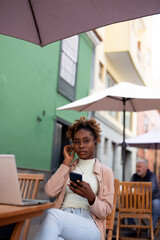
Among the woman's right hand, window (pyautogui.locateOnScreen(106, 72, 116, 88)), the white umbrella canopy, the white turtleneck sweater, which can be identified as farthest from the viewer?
window (pyautogui.locateOnScreen(106, 72, 116, 88))

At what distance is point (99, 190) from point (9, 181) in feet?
4.60

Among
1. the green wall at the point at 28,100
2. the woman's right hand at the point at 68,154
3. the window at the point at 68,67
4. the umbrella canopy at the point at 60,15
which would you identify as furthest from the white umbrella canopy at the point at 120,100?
the window at the point at 68,67

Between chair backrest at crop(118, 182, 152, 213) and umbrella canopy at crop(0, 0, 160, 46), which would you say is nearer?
umbrella canopy at crop(0, 0, 160, 46)

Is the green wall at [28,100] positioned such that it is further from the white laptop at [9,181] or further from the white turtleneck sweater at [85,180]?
the white laptop at [9,181]

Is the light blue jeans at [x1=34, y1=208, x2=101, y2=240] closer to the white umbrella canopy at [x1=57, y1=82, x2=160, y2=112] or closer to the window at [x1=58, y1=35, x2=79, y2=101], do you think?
the white umbrella canopy at [x1=57, y1=82, x2=160, y2=112]

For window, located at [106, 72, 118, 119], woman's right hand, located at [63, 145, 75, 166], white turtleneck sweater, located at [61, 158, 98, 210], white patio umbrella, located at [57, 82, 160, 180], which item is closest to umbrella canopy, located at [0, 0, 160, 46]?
woman's right hand, located at [63, 145, 75, 166]

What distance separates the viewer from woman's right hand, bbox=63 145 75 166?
3.29 metres

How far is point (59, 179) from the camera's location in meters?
3.16

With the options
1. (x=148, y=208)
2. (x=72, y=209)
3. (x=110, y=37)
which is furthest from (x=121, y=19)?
(x=110, y=37)

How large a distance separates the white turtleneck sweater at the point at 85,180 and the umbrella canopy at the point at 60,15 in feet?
4.79

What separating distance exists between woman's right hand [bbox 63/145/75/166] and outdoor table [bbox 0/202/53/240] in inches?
48.3

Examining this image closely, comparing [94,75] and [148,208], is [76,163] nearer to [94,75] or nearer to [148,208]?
[148,208]

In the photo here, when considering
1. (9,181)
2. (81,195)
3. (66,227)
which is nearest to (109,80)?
(81,195)

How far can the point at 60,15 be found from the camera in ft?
12.5
